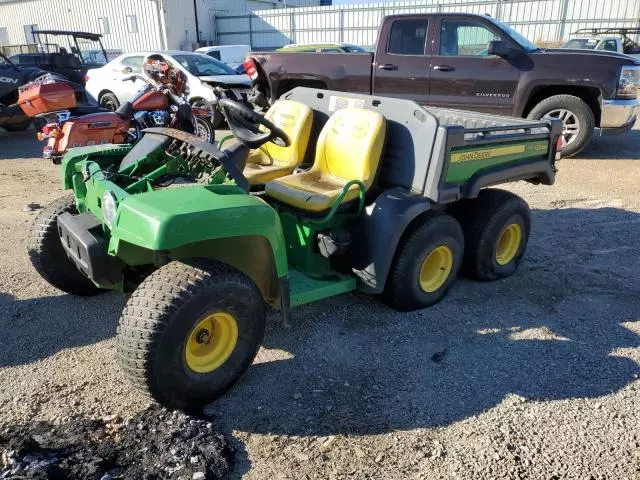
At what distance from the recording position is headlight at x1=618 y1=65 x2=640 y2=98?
7.86 metres

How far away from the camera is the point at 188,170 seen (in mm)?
3334

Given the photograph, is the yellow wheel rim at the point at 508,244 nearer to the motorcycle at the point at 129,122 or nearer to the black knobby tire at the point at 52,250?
the black knobby tire at the point at 52,250

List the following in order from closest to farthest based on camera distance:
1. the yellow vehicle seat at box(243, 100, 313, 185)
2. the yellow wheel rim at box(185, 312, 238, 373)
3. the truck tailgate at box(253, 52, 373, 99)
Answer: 1. the yellow wheel rim at box(185, 312, 238, 373)
2. the yellow vehicle seat at box(243, 100, 313, 185)
3. the truck tailgate at box(253, 52, 373, 99)

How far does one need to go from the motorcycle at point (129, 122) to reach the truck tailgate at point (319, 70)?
1.45 m

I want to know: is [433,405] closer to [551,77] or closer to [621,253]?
[621,253]

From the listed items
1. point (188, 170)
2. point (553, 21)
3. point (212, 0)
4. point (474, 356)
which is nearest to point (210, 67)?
point (188, 170)

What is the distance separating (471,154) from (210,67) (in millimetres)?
9234

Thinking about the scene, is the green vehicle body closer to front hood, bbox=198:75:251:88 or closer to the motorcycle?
the motorcycle

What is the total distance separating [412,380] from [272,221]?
1.23 metres

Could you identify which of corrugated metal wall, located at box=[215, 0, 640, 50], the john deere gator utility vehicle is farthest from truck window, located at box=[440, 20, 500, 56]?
corrugated metal wall, located at box=[215, 0, 640, 50]

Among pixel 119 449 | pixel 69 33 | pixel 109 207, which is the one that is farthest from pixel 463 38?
pixel 69 33

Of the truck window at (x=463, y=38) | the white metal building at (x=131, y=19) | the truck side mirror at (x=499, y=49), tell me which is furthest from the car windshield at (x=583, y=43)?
the white metal building at (x=131, y=19)

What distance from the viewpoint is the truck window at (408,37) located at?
8.38 m

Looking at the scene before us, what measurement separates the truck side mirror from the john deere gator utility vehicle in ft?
12.1
